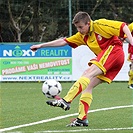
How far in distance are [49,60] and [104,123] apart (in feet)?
36.3

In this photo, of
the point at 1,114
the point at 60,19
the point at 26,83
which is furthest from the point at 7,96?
the point at 60,19

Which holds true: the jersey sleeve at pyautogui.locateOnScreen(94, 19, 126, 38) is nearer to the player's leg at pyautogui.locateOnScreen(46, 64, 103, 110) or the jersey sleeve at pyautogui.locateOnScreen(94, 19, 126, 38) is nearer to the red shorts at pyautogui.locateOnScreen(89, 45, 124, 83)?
the red shorts at pyautogui.locateOnScreen(89, 45, 124, 83)

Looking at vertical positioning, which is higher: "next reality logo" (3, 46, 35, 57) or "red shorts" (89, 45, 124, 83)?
"red shorts" (89, 45, 124, 83)

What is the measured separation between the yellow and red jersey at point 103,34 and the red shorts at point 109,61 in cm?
11

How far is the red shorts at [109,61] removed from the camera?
8.26 m

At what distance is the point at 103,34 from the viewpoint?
27.5 ft

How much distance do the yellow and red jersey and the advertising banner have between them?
11.0 m

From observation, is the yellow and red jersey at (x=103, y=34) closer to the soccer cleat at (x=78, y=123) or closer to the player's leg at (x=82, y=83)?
the player's leg at (x=82, y=83)

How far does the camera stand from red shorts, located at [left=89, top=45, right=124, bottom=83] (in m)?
8.26

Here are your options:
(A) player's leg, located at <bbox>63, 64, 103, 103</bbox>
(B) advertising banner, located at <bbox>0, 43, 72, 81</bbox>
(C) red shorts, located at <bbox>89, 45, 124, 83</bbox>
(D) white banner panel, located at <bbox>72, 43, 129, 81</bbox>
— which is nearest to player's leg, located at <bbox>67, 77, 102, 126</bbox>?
(C) red shorts, located at <bbox>89, 45, 124, 83</bbox>

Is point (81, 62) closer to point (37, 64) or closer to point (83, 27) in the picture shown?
point (37, 64)

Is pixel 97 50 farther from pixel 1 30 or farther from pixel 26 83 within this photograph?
pixel 1 30

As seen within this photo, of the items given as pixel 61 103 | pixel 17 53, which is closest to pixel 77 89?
pixel 61 103

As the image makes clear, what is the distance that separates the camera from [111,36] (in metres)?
8.41
